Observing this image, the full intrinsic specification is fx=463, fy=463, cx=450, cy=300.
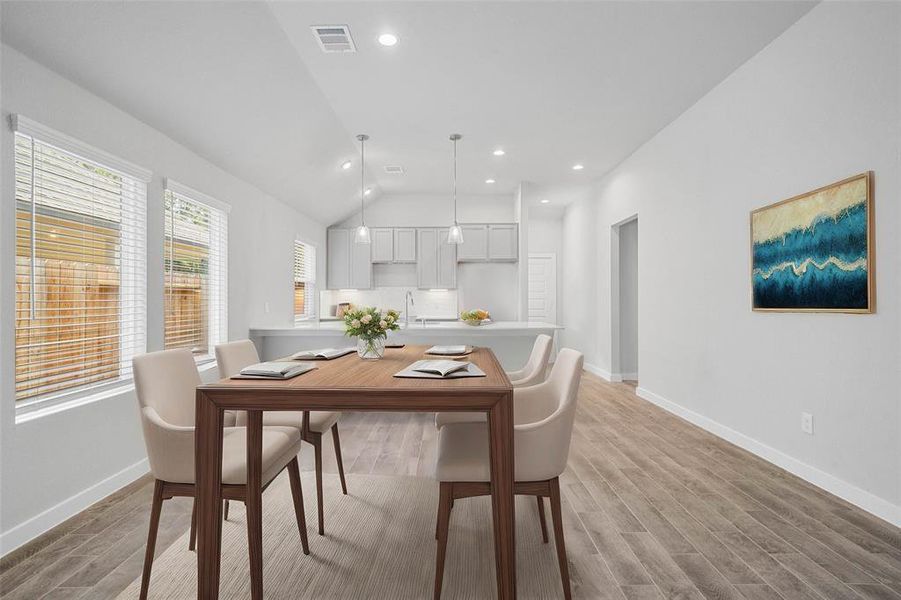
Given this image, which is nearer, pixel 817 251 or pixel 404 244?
pixel 817 251

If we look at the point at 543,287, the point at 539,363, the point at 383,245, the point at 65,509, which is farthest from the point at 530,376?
the point at 543,287

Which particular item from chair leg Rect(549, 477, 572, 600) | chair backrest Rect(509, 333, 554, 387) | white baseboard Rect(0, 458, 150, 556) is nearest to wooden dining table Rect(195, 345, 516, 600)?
chair leg Rect(549, 477, 572, 600)

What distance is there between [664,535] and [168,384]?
93.7 inches

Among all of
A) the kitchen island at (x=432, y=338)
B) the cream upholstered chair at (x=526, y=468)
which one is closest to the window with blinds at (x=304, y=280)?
the kitchen island at (x=432, y=338)

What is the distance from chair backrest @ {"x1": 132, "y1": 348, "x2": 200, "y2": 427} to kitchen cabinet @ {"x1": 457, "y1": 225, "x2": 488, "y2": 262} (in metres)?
5.25

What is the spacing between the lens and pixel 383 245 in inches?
284

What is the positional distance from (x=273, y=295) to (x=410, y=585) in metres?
4.04

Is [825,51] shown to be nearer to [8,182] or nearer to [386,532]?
[386,532]

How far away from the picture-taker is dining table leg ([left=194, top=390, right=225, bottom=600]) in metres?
1.61

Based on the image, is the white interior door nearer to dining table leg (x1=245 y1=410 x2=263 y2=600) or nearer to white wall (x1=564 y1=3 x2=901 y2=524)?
white wall (x1=564 y1=3 x2=901 y2=524)

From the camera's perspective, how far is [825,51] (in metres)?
2.73

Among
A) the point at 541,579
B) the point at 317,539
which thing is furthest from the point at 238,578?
the point at 541,579

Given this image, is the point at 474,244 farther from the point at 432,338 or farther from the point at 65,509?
the point at 65,509

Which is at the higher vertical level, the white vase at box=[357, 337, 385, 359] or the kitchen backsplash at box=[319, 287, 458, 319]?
the kitchen backsplash at box=[319, 287, 458, 319]
